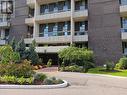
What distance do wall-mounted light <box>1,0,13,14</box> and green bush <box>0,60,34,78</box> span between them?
98.8 feet

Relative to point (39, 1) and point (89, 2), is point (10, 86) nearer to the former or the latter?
point (89, 2)

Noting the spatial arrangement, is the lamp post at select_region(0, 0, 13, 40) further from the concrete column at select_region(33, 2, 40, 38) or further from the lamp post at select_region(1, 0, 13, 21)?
the concrete column at select_region(33, 2, 40, 38)

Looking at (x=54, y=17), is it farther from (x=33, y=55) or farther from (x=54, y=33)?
(x=33, y=55)

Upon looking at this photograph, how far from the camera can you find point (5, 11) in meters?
51.5

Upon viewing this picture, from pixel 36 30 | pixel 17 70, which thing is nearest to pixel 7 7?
pixel 36 30

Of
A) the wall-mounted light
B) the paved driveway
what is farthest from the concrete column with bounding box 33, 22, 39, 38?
the paved driveway

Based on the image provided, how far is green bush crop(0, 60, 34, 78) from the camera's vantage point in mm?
21156

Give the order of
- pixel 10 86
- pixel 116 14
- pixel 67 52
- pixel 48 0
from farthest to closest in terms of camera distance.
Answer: pixel 48 0 < pixel 116 14 < pixel 67 52 < pixel 10 86

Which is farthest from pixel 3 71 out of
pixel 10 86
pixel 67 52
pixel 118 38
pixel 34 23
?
pixel 34 23

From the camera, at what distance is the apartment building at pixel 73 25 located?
3672cm

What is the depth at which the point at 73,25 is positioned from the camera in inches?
1598

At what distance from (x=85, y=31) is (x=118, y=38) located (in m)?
6.25

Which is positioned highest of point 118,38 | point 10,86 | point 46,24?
point 46,24

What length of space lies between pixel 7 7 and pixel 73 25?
1705 centimetres
